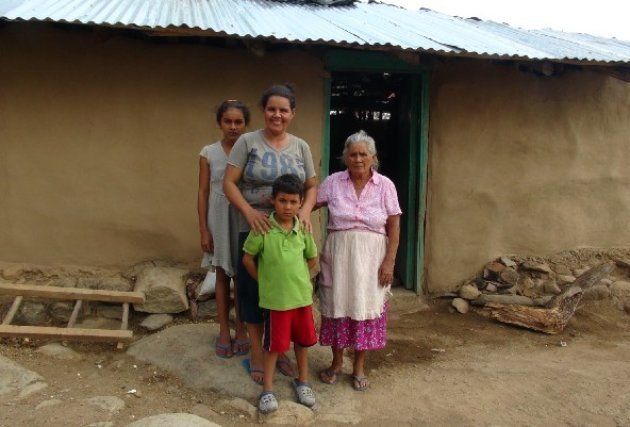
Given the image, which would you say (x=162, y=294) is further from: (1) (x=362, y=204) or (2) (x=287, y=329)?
(1) (x=362, y=204)

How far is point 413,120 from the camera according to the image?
496 centimetres

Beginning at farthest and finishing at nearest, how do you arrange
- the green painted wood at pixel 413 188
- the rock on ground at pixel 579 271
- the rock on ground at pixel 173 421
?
the rock on ground at pixel 579 271, the green painted wood at pixel 413 188, the rock on ground at pixel 173 421

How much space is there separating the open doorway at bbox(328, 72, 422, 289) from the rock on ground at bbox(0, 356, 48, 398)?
2.67 metres

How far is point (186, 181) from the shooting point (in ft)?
14.2

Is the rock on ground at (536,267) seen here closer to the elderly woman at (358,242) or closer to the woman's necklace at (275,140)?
the elderly woman at (358,242)

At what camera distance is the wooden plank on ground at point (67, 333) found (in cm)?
366

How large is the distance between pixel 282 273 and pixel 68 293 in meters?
2.00

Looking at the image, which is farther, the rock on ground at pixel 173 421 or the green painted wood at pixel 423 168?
the green painted wood at pixel 423 168

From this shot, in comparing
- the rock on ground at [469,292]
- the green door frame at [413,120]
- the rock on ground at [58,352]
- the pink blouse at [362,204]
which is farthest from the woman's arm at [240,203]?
the rock on ground at [469,292]

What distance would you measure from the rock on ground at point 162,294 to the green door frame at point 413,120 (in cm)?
131

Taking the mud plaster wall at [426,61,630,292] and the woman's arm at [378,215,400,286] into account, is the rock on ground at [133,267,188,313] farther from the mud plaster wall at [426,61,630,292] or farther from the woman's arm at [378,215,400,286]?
the mud plaster wall at [426,61,630,292]

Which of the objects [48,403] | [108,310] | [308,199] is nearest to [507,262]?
[308,199]

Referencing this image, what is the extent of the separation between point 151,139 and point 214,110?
53 centimetres

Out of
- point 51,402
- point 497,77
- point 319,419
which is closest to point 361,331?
point 319,419
